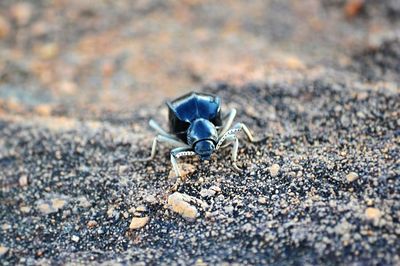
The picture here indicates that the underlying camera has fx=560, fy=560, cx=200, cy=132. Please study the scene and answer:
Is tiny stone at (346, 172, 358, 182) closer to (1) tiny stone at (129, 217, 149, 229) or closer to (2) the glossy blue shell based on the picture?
(2) the glossy blue shell

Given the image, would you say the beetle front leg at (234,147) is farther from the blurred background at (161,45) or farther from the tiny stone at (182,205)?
the blurred background at (161,45)

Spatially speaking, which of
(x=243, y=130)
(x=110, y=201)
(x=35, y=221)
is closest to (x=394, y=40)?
(x=243, y=130)

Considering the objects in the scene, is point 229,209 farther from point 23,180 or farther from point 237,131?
point 23,180

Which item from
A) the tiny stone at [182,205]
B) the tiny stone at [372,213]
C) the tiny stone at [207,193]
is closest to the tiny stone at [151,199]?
the tiny stone at [182,205]

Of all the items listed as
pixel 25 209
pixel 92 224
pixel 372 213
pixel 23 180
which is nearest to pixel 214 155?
pixel 92 224

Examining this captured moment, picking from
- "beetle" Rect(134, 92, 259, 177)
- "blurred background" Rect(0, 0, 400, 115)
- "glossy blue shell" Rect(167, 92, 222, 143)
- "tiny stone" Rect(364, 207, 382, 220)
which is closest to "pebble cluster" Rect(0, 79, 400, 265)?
"tiny stone" Rect(364, 207, 382, 220)

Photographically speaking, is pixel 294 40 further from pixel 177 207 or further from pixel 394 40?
pixel 177 207
